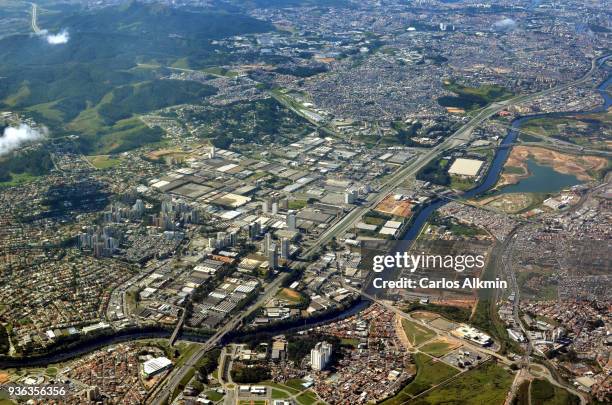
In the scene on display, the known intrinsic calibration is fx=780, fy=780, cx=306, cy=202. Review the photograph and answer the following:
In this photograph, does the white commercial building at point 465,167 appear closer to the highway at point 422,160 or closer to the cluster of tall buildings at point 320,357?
the highway at point 422,160

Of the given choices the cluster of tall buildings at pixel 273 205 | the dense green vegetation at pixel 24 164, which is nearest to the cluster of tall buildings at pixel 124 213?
the cluster of tall buildings at pixel 273 205

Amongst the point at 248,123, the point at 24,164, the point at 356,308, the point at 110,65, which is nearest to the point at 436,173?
the point at 248,123

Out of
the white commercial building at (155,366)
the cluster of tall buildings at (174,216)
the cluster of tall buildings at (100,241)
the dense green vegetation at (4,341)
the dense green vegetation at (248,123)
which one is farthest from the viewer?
the dense green vegetation at (248,123)

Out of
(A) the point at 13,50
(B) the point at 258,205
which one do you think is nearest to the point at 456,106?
(B) the point at 258,205

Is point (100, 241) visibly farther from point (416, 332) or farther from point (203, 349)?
point (416, 332)

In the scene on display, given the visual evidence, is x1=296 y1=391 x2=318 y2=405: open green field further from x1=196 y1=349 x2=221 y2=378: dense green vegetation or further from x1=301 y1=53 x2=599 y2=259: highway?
x1=301 y1=53 x2=599 y2=259: highway

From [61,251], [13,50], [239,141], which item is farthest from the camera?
[13,50]

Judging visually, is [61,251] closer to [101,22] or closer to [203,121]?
[203,121]
